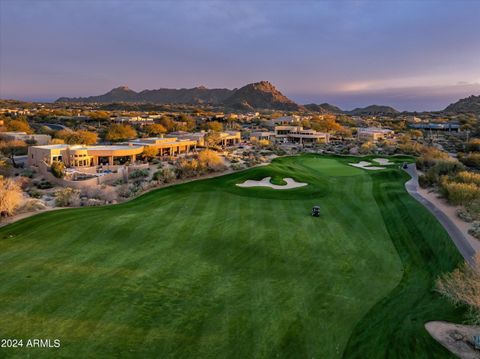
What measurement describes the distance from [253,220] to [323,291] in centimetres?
982

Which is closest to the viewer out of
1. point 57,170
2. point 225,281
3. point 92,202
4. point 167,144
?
point 225,281

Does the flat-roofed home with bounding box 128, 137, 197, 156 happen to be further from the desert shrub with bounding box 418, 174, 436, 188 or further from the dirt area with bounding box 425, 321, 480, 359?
the dirt area with bounding box 425, 321, 480, 359

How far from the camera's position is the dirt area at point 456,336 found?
11148 mm

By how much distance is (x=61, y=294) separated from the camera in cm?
1330

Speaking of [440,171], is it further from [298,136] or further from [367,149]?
[298,136]

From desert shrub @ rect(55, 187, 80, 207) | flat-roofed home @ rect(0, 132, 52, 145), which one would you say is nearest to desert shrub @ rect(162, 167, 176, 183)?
desert shrub @ rect(55, 187, 80, 207)

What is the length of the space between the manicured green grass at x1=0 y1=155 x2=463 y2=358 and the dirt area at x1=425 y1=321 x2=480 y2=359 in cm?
49

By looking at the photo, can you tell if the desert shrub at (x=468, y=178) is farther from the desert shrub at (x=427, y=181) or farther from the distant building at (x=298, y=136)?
the distant building at (x=298, y=136)

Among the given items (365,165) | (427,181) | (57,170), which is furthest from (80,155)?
(427,181)

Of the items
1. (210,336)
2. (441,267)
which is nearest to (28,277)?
(210,336)

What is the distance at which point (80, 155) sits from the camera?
47.0 m

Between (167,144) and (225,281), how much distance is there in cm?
4680

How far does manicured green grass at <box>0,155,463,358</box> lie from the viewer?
36.6 ft

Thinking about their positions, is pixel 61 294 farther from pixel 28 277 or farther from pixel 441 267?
pixel 441 267
